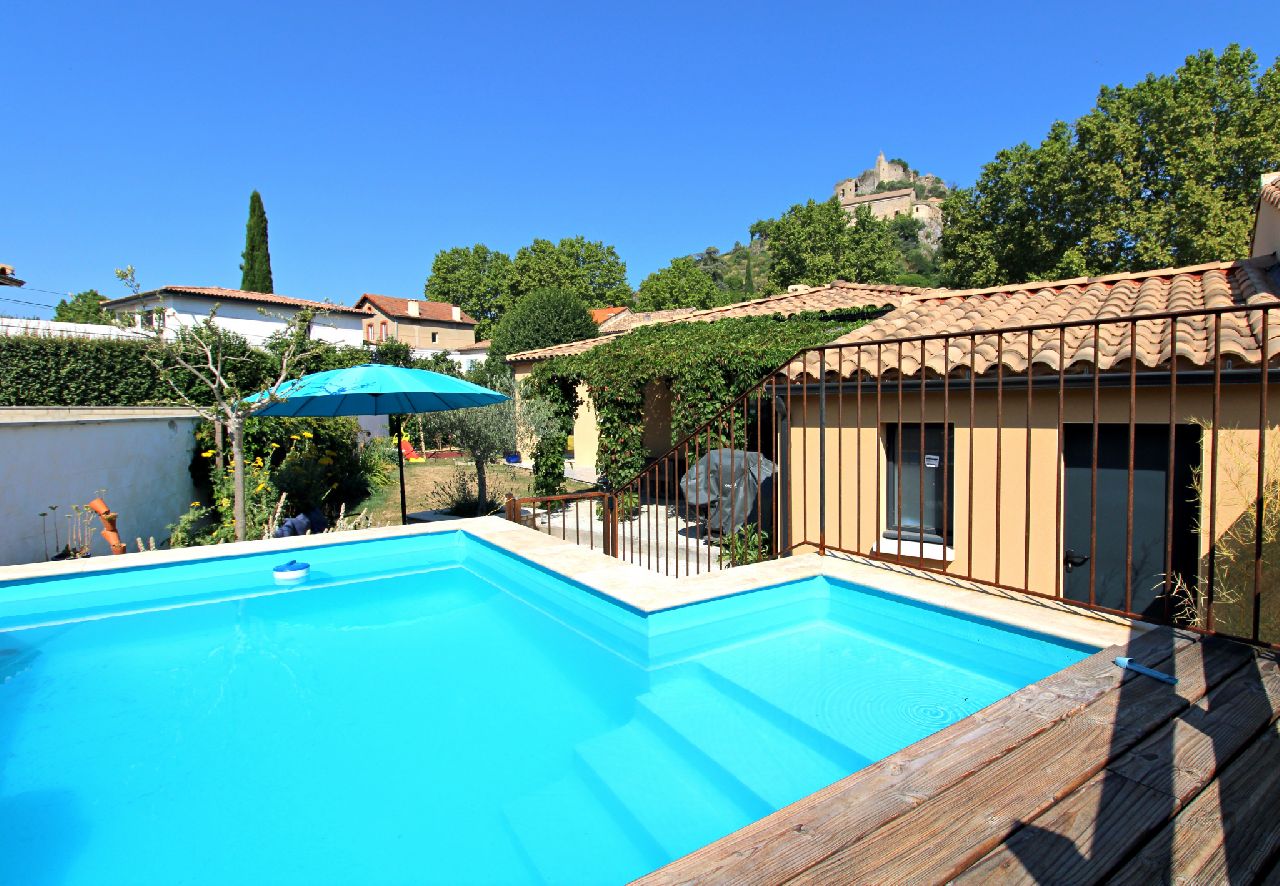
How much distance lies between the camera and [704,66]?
779 inches

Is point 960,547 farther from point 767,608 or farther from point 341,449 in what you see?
point 341,449

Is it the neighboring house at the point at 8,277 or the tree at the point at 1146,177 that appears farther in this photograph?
the tree at the point at 1146,177

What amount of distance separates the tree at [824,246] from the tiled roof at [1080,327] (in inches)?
1567

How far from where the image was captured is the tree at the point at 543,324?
1161 inches

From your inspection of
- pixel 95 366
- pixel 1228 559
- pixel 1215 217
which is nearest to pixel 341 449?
pixel 95 366

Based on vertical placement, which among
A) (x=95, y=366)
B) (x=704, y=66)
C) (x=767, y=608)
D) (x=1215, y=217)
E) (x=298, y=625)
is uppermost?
(x=704, y=66)

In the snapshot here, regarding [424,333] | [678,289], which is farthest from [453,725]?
[678,289]

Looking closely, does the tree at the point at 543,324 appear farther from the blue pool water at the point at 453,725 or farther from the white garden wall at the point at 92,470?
the blue pool water at the point at 453,725

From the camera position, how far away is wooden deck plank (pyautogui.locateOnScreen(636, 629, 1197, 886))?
1617 mm

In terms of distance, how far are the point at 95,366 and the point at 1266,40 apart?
42.1 metres

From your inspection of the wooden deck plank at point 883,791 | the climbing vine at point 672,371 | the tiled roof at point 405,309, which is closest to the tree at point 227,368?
the climbing vine at point 672,371

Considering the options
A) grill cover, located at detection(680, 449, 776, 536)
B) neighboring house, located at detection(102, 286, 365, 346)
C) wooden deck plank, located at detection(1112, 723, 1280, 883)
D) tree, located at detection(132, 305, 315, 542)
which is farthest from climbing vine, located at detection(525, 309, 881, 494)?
neighboring house, located at detection(102, 286, 365, 346)

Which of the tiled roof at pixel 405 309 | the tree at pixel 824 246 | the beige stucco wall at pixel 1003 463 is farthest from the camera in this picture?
the tree at pixel 824 246

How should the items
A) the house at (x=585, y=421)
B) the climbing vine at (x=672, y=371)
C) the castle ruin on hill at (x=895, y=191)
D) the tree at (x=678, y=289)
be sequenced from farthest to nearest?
the castle ruin on hill at (x=895, y=191), the tree at (x=678, y=289), the house at (x=585, y=421), the climbing vine at (x=672, y=371)
